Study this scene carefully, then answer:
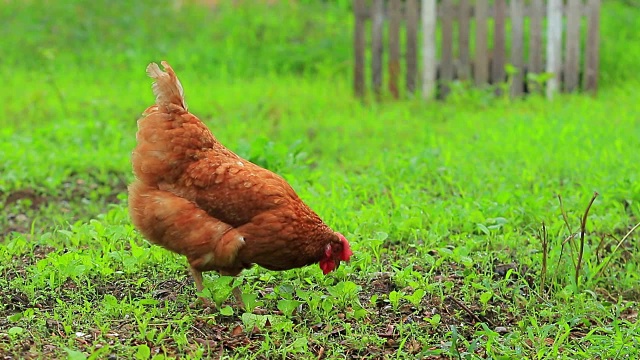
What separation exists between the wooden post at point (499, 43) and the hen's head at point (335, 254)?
244 inches

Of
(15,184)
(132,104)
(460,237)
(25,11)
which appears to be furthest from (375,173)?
(25,11)

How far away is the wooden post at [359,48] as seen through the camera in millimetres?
10055

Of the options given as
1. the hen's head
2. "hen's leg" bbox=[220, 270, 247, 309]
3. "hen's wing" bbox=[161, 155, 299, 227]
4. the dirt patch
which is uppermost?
"hen's wing" bbox=[161, 155, 299, 227]

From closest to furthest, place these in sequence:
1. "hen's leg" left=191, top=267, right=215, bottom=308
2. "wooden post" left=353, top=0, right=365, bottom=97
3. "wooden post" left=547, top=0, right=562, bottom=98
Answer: "hen's leg" left=191, top=267, right=215, bottom=308 < "wooden post" left=547, top=0, right=562, bottom=98 < "wooden post" left=353, top=0, right=365, bottom=97

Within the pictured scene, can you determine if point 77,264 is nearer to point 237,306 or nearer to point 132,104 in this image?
point 237,306

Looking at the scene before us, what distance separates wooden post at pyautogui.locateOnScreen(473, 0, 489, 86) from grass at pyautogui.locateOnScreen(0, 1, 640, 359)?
362 mm

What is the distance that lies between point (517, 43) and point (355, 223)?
17.6 ft

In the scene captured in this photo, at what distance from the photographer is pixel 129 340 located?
3.72 m

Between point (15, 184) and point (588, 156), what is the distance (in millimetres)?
4406

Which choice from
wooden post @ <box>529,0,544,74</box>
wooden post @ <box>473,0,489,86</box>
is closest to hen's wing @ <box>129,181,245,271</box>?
wooden post @ <box>473,0,489,86</box>

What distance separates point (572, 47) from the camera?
9.85 metres

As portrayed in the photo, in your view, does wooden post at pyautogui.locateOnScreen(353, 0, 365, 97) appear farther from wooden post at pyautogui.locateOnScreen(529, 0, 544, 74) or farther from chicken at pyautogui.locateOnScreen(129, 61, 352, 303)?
chicken at pyautogui.locateOnScreen(129, 61, 352, 303)

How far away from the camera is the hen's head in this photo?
4.17 m

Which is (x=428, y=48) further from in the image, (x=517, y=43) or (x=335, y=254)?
(x=335, y=254)
